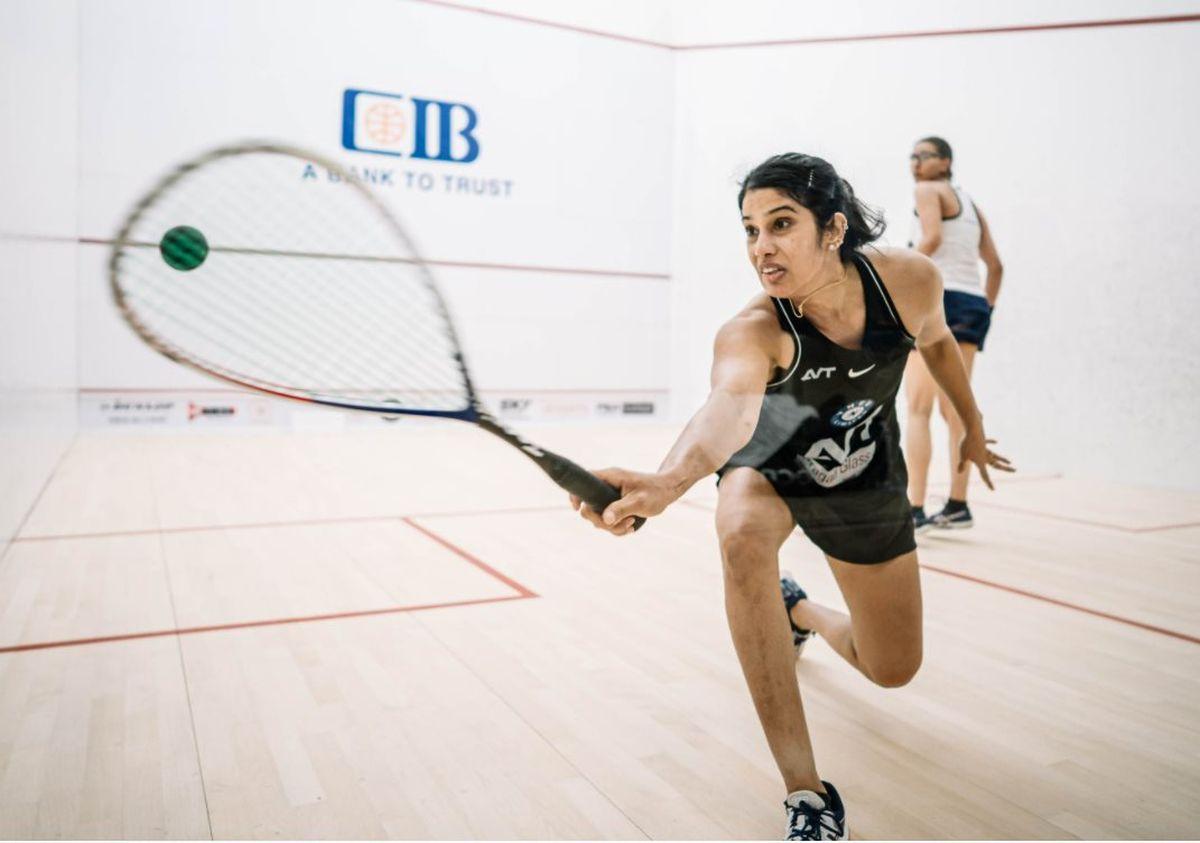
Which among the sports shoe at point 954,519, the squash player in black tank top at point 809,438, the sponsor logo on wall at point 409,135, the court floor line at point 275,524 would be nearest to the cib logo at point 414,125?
the sponsor logo on wall at point 409,135

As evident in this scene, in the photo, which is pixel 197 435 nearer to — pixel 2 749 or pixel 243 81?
pixel 243 81

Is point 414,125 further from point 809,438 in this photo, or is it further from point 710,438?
point 710,438

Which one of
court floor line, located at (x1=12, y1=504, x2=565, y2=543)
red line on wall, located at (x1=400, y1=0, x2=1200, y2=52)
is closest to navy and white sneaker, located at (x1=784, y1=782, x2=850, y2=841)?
red line on wall, located at (x1=400, y1=0, x2=1200, y2=52)

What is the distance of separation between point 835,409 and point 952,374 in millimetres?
230

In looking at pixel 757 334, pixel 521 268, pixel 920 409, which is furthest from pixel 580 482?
pixel 521 268

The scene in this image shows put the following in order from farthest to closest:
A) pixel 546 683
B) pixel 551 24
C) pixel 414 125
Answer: pixel 551 24 < pixel 414 125 < pixel 546 683

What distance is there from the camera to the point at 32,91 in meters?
2.07

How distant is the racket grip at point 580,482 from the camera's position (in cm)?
74

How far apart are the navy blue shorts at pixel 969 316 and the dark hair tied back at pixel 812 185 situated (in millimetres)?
614

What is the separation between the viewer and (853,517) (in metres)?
1.08

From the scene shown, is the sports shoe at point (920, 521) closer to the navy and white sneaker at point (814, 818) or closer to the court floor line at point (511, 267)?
the court floor line at point (511, 267)

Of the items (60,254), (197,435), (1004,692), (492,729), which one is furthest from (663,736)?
(197,435)

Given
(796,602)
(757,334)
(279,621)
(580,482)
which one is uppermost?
(757,334)

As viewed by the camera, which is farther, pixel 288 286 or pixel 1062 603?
pixel 288 286
